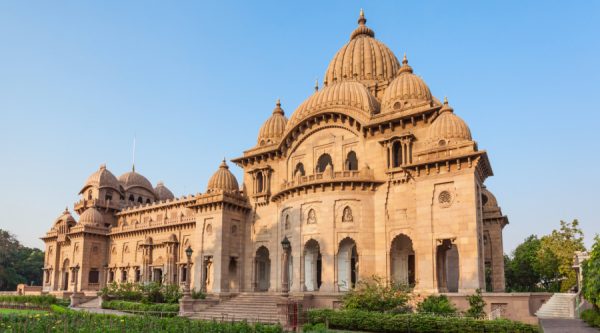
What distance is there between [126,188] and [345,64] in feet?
122

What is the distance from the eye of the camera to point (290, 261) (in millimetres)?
36438

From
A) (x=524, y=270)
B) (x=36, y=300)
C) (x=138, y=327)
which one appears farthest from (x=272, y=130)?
(x=524, y=270)

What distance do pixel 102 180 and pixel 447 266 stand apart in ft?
151

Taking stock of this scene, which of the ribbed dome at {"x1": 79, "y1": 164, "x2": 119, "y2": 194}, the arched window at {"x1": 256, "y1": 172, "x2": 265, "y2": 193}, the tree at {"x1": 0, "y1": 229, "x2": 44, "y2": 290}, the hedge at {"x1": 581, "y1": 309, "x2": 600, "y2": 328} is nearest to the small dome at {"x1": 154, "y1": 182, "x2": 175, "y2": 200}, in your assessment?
the ribbed dome at {"x1": 79, "y1": 164, "x2": 119, "y2": 194}

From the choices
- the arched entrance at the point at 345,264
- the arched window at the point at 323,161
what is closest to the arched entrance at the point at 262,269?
the arched window at the point at 323,161

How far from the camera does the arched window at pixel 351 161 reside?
3553 cm

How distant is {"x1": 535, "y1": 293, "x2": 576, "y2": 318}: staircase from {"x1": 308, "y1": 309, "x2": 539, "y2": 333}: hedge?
6.87 m

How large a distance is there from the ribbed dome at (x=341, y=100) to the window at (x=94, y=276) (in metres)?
33.8

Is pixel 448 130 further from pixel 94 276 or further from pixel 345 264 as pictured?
pixel 94 276

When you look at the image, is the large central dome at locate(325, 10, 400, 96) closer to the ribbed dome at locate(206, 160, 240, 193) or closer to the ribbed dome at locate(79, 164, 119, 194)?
the ribbed dome at locate(206, 160, 240, 193)

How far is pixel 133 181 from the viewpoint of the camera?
6844 centimetres

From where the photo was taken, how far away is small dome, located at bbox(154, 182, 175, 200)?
73494mm

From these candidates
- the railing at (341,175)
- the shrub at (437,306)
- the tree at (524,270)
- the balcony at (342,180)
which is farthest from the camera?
the tree at (524,270)

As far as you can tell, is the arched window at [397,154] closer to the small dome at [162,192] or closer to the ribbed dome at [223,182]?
the ribbed dome at [223,182]
